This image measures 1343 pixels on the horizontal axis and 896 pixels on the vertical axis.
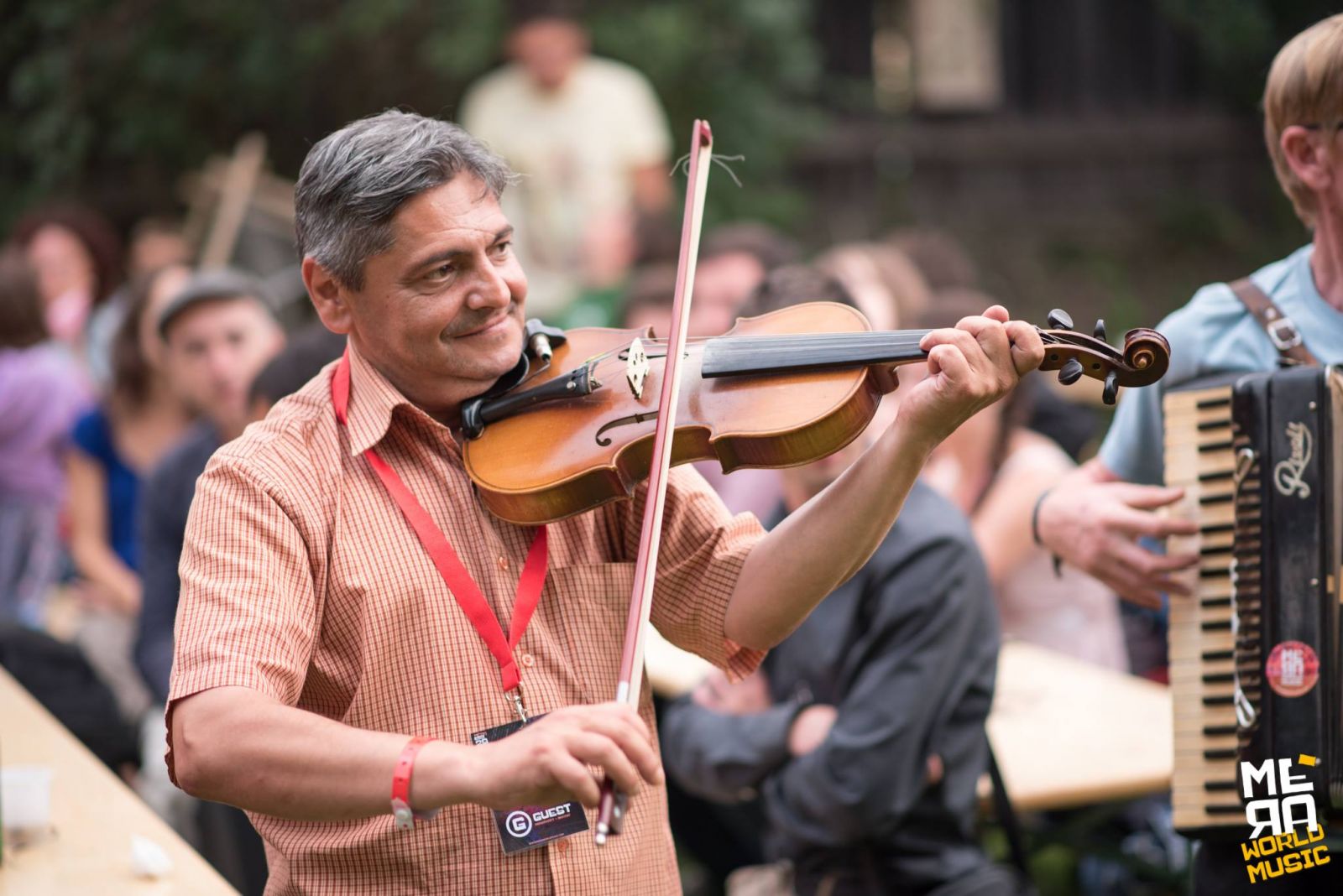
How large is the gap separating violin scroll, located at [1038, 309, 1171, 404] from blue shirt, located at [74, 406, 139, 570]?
14.4 ft

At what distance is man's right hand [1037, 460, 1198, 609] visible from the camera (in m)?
2.57

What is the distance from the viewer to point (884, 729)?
293 centimetres

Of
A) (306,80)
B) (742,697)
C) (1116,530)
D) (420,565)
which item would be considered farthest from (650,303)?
(306,80)

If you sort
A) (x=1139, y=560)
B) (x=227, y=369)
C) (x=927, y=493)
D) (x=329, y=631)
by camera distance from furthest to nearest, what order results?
(x=227, y=369) < (x=927, y=493) < (x=1139, y=560) < (x=329, y=631)

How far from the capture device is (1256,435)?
2426mm

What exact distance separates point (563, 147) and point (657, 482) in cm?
572

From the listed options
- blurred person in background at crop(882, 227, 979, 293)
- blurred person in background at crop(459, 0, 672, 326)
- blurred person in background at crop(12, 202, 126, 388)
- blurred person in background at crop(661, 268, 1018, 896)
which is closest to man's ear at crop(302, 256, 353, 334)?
blurred person in background at crop(661, 268, 1018, 896)

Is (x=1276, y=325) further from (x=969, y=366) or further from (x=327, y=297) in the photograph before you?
(x=327, y=297)

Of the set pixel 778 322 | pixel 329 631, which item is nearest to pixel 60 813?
pixel 329 631

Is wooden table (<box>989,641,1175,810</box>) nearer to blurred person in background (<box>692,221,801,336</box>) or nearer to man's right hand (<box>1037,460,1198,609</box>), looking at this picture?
man's right hand (<box>1037,460,1198,609</box>)

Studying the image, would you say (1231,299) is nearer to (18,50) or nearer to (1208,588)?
(1208,588)

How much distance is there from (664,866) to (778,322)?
782 millimetres

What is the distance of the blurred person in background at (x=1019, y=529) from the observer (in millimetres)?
4137

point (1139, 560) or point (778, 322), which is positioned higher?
point (778, 322)
